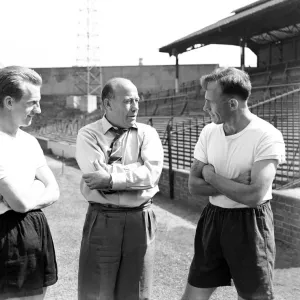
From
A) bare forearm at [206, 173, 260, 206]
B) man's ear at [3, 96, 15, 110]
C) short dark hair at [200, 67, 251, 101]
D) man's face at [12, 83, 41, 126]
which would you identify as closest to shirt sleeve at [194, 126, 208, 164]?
bare forearm at [206, 173, 260, 206]

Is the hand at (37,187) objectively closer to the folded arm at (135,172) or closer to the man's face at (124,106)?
the folded arm at (135,172)

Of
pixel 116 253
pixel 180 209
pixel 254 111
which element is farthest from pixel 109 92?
pixel 254 111

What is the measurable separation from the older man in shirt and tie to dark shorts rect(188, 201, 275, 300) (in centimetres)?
41

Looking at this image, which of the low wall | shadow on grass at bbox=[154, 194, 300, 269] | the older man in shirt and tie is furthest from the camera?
the low wall

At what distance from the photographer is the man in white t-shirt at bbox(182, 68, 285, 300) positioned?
7.78 ft

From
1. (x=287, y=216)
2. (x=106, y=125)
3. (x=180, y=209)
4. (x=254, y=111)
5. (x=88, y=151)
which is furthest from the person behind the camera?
(x=254, y=111)

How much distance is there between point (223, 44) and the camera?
24.4 meters

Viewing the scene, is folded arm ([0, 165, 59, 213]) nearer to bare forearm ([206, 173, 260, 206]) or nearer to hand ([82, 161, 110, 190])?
hand ([82, 161, 110, 190])

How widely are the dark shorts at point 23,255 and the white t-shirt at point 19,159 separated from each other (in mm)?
115

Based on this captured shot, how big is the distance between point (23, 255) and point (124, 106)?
1133 mm

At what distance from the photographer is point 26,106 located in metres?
2.30

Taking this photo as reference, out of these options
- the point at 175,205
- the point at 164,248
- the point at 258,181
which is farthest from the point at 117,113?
the point at 175,205

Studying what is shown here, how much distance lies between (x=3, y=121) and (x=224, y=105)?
1.30 m

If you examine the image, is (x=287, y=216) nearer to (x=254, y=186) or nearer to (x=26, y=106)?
(x=254, y=186)
